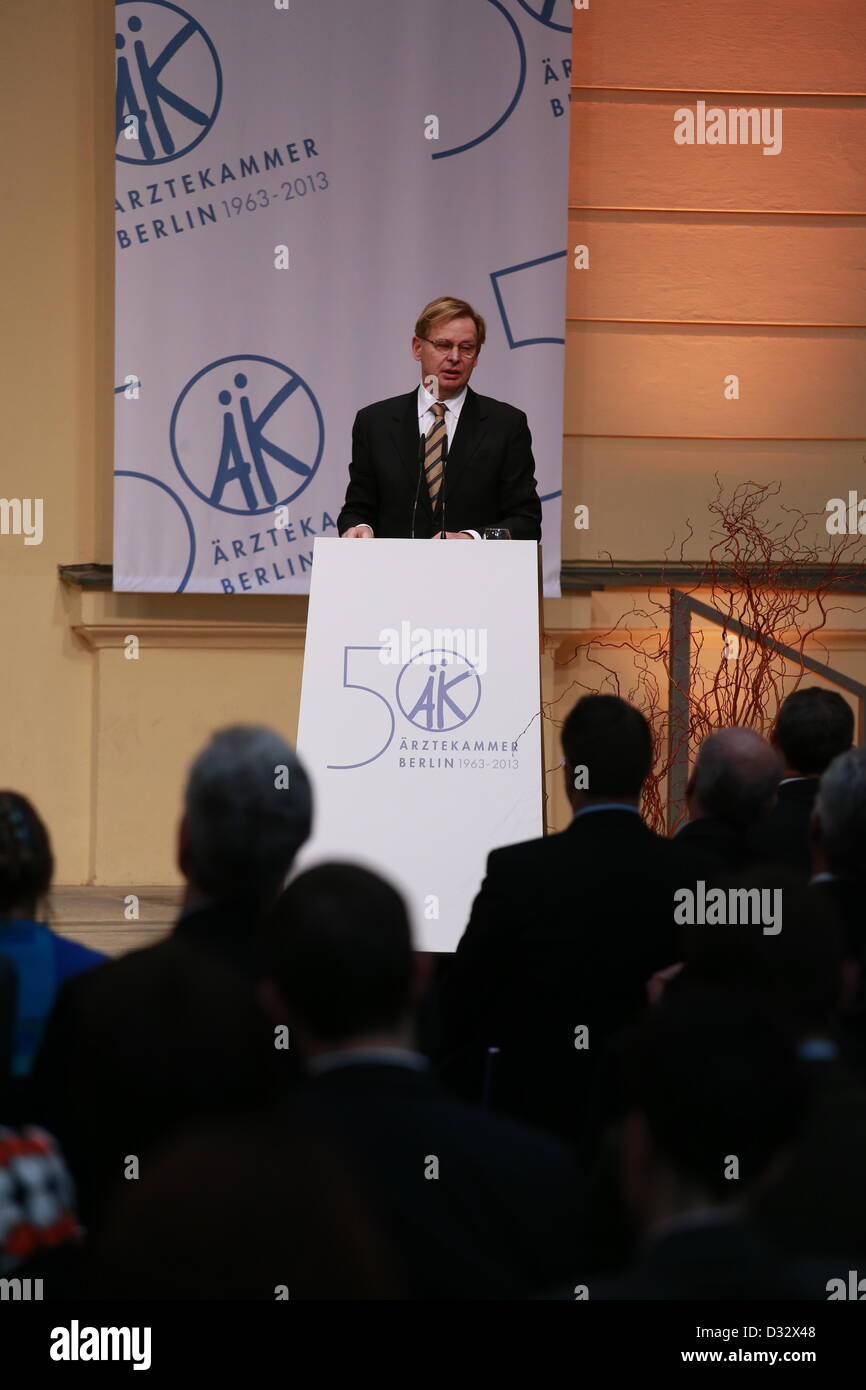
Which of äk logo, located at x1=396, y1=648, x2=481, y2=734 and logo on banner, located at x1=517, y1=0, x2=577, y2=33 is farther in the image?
logo on banner, located at x1=517, y1=0, x2=577, y2=33

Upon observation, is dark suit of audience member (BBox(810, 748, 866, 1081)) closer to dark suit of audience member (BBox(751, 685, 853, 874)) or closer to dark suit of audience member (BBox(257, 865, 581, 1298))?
dark suit of audience member (BBox(751, 685, 853, 874))

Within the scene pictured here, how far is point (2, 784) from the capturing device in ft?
21.6

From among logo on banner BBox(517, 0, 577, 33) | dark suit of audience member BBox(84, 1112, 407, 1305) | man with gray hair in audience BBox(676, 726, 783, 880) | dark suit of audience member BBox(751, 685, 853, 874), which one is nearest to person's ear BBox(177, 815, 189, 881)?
dark suit of audience member BBox(84, 1112, 407, 1305)

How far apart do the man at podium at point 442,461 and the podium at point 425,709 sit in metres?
0.47

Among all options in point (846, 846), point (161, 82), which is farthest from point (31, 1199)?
point (161, 82)

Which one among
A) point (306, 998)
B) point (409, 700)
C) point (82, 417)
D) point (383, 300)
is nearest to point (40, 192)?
point (82, 417)

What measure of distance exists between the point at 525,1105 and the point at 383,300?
430 cm

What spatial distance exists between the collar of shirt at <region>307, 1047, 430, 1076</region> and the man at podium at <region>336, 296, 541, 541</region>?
2.66 m

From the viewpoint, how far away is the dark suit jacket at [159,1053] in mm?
1511

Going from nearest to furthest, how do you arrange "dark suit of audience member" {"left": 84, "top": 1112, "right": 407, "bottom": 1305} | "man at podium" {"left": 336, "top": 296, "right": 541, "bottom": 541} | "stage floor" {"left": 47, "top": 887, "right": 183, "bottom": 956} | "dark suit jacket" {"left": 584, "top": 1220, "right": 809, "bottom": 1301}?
1. "dark suit of audience member" {"left": 84, "top": 1112, "right": 407, "bottom": 1305}
2. "dark suit jacket" {"left": 584, "top": 1220, "right": 809, "bottom": 1301}
3. "man at podium" {"left": 336, "top": 296, "right": 541, "bottom": 541}
4. "stage floor" {"left": 47, "top": 887, "right": 183, "bottom": 956}

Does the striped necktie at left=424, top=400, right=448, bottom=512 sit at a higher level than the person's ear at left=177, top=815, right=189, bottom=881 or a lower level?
higher

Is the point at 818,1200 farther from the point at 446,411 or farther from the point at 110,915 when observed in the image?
the point at 110,915

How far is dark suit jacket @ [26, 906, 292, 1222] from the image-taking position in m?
1.51

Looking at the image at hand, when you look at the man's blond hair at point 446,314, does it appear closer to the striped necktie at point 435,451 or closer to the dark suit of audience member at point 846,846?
the striped necktie at point 435,451
